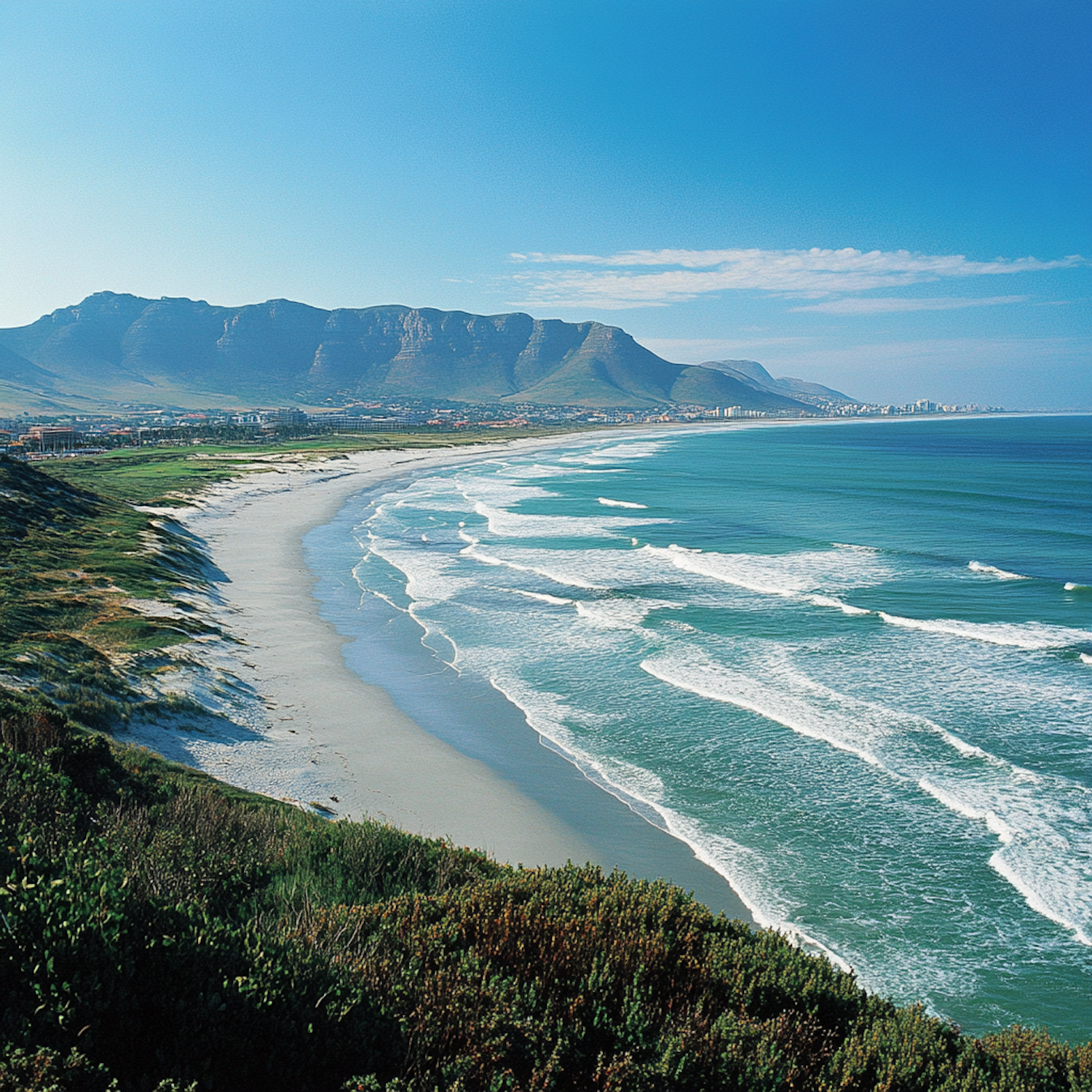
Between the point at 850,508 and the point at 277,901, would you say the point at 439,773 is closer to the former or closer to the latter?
the point at 277,901

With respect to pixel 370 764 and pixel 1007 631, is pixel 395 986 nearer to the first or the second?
pixel 370 764

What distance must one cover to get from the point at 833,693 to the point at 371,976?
1575 centimetres

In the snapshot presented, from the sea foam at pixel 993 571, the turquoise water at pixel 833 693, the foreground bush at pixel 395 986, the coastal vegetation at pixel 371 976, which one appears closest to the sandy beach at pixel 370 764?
the turquoise water at pixel 833 693

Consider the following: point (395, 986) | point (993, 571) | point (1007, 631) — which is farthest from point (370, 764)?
point (993, 571)

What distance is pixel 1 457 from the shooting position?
130 ft

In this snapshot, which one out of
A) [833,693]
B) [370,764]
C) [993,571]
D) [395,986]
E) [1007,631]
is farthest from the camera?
[993,571]

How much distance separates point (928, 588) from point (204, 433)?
115 meters

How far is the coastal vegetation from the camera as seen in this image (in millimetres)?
3885

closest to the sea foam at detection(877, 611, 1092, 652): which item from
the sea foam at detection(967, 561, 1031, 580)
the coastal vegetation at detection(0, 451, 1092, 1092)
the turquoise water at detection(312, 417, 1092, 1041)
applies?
the turquoise water at detection(312, 417, 1092, 1041)

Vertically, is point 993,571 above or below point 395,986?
below

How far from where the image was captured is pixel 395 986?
4.60 metres

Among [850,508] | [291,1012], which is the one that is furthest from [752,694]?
[850,508]

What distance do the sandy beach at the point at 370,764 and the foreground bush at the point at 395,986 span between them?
4.58 meters

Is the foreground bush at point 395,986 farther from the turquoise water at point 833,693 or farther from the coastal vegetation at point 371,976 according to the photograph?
the turquoise water at point 833,693
